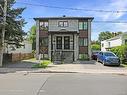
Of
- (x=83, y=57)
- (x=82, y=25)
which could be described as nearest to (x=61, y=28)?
(x=82, y=25)

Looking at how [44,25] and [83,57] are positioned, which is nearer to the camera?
[83,57]

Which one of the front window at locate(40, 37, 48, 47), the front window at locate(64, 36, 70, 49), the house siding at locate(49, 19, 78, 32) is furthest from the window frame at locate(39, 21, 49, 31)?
the front window at locate(64, 36, 70, 49)

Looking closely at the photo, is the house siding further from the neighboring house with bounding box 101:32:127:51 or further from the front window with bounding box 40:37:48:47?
the neighboring house with bounding box 101:32:127:51

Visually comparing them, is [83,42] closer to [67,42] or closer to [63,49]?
[67,42]

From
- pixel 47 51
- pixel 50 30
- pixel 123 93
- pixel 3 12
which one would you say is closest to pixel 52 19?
pixel 50 30

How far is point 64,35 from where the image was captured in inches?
1753

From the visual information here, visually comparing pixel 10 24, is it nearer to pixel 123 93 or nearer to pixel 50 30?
pixel 50 30

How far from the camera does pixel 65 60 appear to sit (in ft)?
138

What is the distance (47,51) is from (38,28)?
13.5 ft

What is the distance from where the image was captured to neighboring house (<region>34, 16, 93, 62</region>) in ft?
146

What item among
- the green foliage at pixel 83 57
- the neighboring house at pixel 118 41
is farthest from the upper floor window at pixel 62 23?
the neighboring house at pixel 118 41

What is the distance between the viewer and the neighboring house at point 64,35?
4463 centimetres

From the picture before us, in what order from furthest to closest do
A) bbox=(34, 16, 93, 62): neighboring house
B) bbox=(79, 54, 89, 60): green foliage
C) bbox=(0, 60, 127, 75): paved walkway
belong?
bbox=(79, 54, 89, 60): green foliage
bbox=(34, 16, 93, 62): neighboring house
bbox=(0, 60, 127, 75): paved walkway

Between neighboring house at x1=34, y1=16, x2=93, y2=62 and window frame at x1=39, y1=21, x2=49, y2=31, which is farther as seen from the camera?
window frame at x1=39, y1=21, x2=49, y2=31
